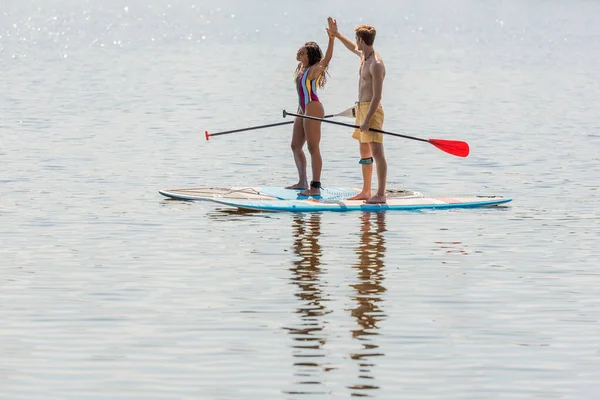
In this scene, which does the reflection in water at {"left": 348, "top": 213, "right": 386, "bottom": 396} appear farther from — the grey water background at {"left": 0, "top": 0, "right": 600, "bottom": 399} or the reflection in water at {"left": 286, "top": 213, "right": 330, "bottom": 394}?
the reflection in water at {"left": 286, "top": 213, "right": 330, "bottom": 394}

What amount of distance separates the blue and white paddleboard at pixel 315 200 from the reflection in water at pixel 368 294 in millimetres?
338

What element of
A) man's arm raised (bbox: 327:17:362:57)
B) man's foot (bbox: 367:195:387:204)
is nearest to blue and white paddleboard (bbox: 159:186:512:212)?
man's foot (bbox: 367:195:387:204)

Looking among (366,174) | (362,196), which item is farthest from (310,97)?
(362,196)

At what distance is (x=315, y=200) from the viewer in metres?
15.3

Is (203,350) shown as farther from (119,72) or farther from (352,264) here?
(119,72)

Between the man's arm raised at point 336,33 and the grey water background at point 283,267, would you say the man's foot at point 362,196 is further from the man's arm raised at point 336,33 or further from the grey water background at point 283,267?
the man's arm raised at point 336,33

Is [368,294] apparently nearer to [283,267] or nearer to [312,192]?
[283,267]

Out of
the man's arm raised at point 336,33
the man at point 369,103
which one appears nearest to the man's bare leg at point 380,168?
the man at point 369,103

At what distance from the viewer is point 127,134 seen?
84.0 ft

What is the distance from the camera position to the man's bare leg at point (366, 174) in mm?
15076

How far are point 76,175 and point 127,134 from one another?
685cm

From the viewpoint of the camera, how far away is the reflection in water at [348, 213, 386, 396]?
28.5 feet

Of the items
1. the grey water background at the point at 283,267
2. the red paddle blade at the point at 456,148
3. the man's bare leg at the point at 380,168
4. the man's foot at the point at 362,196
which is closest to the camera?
the grey water background at the point at 283,267

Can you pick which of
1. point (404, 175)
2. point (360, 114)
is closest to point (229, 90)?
point (404, 175)
